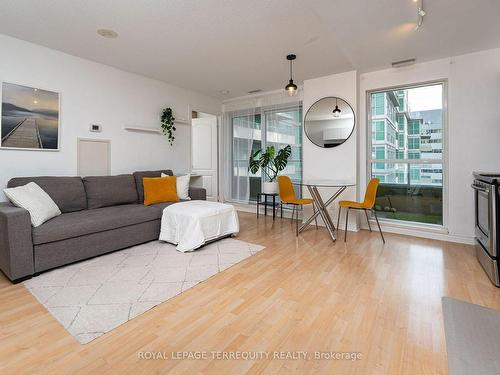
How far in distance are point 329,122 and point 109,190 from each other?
3.48 metres

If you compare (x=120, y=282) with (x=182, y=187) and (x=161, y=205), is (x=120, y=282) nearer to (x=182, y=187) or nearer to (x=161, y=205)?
(x=161, y=205)

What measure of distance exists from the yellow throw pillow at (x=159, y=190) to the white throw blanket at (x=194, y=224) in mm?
447

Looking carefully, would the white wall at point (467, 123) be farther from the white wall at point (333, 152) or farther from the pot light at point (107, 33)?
the pot light at point (107, 33)

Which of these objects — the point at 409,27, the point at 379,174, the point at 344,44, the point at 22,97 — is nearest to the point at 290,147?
the point at 379,174

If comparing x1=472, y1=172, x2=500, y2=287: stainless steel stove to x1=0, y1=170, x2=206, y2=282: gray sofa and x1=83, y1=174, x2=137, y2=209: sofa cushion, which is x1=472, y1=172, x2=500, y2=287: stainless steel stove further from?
x1=83, y1=174, x2=137, y2=209: sofa cushion

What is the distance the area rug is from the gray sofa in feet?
10.1

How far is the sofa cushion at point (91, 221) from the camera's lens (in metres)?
2.40

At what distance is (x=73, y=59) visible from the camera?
11.4 ft

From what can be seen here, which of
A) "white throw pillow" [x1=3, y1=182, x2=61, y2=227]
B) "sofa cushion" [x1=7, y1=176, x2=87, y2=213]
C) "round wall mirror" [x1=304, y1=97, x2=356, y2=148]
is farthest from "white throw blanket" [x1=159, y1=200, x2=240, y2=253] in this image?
"round wall mirror" [x1=304, y1=97, x2=356, y2=148]

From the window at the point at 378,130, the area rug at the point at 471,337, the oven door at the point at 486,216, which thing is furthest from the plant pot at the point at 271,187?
the area rug at the point at 471,337

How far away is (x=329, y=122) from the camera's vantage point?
418 centimetres

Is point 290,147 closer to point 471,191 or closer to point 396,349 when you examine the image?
point 471,191

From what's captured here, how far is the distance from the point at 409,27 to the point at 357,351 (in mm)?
3079

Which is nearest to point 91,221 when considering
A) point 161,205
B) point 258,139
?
point 161,205
